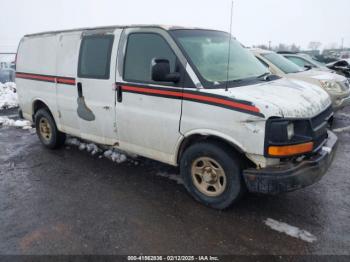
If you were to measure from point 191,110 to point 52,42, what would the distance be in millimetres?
3260

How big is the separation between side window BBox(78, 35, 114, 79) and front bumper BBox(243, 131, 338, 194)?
2.50 meters

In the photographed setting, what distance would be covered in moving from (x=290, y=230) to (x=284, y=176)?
662 millimetres

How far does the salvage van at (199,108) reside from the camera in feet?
10.3

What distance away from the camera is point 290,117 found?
305 centimetres

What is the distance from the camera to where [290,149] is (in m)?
3.11

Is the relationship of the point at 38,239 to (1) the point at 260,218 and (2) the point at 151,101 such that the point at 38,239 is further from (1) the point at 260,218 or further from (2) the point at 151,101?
(1) the point at 260,218

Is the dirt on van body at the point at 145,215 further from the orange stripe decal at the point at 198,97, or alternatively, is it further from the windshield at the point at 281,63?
the windshield at the point at 281,63

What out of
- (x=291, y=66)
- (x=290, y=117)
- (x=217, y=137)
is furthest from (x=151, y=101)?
(x=291, y=66)

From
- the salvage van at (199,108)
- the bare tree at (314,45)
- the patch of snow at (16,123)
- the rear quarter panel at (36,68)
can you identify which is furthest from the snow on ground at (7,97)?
the bare tree at (314,45)

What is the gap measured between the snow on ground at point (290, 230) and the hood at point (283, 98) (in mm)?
1216

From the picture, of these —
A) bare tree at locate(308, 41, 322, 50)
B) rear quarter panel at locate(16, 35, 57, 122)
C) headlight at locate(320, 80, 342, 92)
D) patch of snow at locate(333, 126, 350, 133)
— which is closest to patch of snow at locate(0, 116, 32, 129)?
rear quarter panel at locate(16, 35, 57, 122)

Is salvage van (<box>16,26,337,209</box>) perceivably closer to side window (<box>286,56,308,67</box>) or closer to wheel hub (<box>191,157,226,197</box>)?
wheel hub (<box>191,157,226,197</box>)

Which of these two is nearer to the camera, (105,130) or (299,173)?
(299,173)

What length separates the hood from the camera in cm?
304
